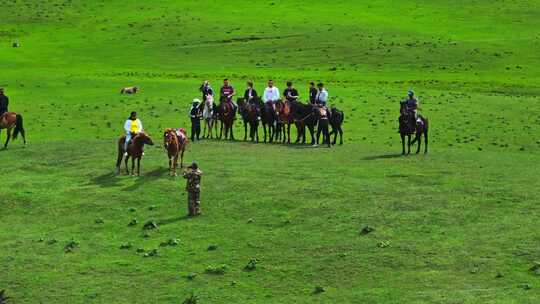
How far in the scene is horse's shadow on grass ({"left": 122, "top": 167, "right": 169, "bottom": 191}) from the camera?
41031 mm

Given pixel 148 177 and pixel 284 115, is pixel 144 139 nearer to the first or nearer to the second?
pixel 148 177

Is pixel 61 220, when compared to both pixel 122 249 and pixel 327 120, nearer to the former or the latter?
pixel 122 249

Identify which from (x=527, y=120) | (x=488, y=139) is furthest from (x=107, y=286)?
(x=527, y=120)

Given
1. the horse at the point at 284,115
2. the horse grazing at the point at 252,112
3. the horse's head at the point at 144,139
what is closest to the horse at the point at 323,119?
the horse at the point at 284,115

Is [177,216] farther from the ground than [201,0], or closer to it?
closer to it

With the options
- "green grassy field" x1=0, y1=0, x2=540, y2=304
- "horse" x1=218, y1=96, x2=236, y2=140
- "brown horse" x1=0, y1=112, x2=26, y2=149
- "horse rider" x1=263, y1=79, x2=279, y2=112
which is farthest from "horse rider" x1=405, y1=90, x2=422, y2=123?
"brown horse" x1=0, y1=112, x2=26, y2=149

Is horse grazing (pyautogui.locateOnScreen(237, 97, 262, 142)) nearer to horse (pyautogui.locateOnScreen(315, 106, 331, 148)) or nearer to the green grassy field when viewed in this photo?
the green grassy field

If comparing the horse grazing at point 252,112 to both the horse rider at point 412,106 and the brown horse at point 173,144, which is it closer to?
the horse rider at point 412,106

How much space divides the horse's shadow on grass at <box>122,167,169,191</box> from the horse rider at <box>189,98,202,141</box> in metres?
8.48

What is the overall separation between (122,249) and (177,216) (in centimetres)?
376

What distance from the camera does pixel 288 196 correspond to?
38.5 metres

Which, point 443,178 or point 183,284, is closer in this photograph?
point 183,284

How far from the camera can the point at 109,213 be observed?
37.8m

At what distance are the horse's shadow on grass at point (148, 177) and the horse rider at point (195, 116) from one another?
848cm
